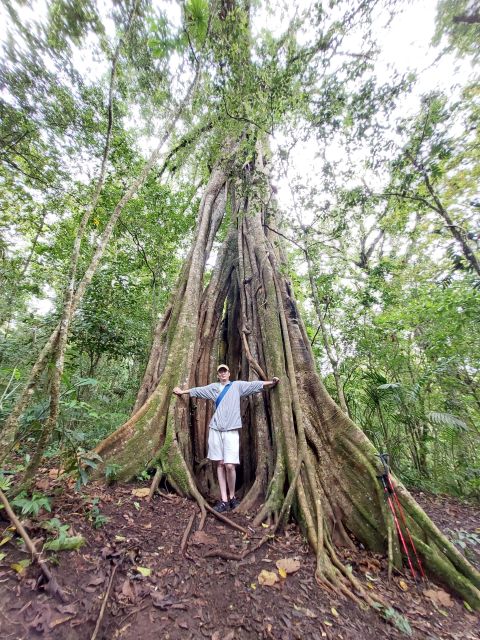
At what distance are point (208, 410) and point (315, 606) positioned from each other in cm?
254

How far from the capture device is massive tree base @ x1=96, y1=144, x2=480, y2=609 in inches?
97.1

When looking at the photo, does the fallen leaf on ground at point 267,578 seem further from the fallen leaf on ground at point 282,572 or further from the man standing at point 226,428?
the man standing at point 226,428

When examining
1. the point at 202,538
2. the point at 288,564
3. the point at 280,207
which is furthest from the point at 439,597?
the point at 280,207

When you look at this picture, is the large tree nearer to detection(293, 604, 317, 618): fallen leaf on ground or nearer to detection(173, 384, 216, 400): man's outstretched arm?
detection(173, 384, 216, 400): man's outstretched arm

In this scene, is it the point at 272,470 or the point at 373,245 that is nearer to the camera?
the point at 272,470

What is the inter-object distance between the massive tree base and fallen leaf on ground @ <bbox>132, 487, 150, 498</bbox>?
0.20 metres

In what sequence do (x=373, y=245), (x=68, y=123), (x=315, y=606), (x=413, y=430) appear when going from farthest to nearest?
(x=373, y=245) < (x=413, y=430) < (x=68, y=123) < (x=315, y=606)

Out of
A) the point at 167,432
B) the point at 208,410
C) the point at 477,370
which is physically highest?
the point at 477,370

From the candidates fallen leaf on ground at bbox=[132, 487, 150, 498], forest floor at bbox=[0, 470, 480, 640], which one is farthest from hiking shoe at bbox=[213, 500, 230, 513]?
fallen leaf on ground at bbox=[132, 487, 150, 498]

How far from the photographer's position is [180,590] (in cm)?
185

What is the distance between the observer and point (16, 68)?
390cm

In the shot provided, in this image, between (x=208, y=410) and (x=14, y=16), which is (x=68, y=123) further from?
Result: (x=208, y=410)

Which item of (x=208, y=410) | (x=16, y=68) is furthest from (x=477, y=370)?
(x=16, y=68)

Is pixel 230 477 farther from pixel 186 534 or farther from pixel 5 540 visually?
pixel 5 540
